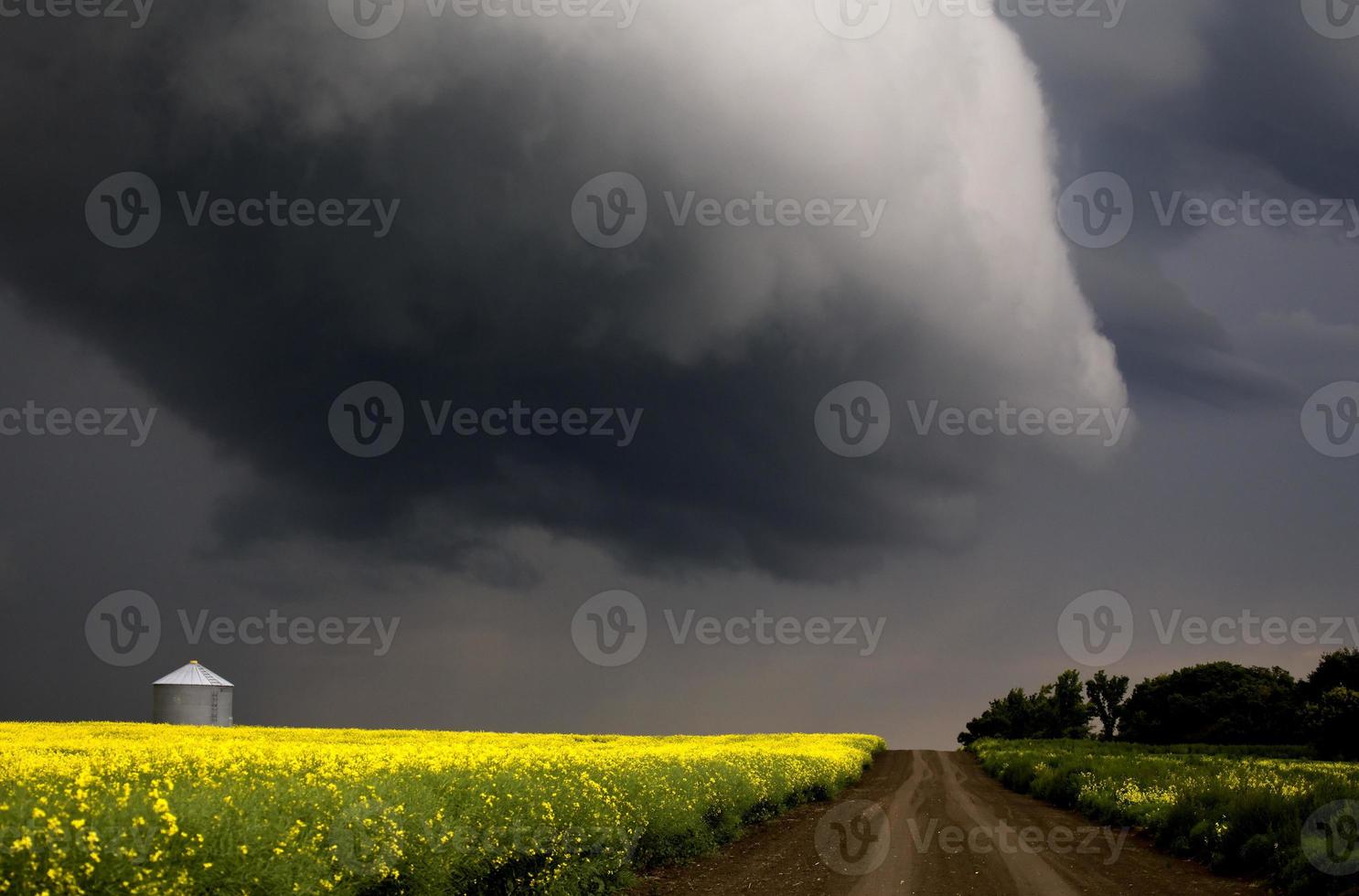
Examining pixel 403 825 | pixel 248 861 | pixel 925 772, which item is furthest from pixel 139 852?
pixel 925 772

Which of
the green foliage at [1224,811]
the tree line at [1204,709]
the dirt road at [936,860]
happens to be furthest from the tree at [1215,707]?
the dirt road at [936,860]

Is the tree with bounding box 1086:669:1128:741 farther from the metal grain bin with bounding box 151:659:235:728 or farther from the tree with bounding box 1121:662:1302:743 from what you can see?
A: the metal grain bin with bounding box 151:659:235:728

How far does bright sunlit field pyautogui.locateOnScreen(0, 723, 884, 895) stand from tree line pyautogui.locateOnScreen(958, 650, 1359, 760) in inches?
2359

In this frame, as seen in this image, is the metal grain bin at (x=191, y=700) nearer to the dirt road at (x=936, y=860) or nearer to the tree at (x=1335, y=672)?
the dirt road at (x=936, y=860)

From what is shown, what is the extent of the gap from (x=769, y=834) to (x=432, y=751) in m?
8.08

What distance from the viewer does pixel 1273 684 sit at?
10200 cm

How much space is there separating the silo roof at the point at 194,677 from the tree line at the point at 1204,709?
75.9 meters

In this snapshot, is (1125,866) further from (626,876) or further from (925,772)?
(925,772)

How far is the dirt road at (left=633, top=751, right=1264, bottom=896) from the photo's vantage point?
14.9 m

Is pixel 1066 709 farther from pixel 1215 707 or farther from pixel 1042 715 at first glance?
pixel 1215 707

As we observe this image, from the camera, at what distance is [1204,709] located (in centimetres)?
10181

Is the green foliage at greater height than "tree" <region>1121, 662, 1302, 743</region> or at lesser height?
greater

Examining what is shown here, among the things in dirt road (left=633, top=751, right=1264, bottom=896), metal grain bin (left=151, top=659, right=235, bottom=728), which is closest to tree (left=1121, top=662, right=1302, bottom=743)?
dirt road (left=633, top=751, right=1264, bottom=896)

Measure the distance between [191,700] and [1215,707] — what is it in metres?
98.5
